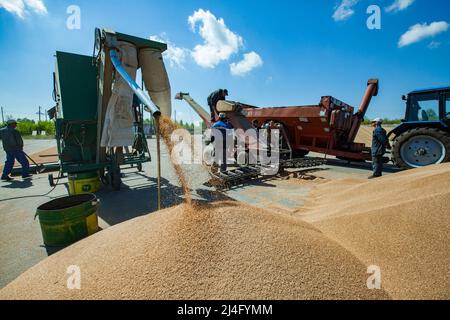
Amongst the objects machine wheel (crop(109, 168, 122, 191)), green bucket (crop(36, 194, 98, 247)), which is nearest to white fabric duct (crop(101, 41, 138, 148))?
machine wheel (crop(109, 168, 122, 191))

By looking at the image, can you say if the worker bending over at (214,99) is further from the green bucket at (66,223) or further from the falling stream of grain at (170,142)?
the green bucket at (66,223)

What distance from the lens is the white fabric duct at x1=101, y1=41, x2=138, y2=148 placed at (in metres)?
4.00

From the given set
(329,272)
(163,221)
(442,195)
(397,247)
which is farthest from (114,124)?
(442,195)

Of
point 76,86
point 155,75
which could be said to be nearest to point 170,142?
point 155,75

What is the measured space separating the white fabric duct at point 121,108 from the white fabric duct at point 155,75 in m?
0.21

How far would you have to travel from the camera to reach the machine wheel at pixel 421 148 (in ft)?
18.9

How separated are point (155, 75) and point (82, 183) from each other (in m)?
2.44

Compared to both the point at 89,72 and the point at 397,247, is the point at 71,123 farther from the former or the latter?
the point at 397,247

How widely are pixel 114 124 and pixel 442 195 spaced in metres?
4.63

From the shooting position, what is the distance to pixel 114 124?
4059 mm

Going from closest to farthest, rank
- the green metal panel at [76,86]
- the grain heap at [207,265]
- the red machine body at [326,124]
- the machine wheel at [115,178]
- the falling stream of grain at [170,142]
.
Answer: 1. the grain heap at [207,265]
2. the falling stream of grain at [170,142]
3. the green metal panel at [76,86]
4. the machine wheel at [115,178]
5. the red machine body at [326,124]

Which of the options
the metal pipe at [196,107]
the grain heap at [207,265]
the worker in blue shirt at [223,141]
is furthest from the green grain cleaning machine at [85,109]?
the metal pipe at [196,107]

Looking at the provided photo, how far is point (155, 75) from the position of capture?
434 cm

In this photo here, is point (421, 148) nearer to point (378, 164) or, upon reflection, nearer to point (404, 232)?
point (378, 164)
